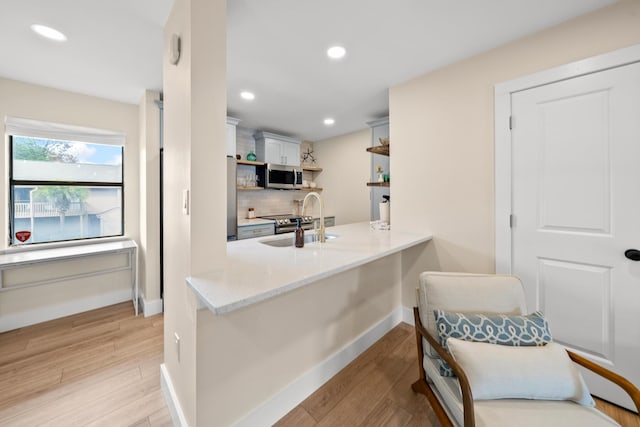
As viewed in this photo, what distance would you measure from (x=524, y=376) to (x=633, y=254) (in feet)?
3.85

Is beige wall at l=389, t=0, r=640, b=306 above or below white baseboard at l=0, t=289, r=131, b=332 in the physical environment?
above

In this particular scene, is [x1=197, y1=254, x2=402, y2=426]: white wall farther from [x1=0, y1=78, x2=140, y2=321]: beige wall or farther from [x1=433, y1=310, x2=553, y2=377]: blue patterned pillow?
[x1=0, y1=78, x2=140, y2=321]: beige wall

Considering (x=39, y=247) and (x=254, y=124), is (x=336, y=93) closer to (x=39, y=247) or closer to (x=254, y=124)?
(x=254, y=124)

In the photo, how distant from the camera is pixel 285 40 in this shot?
1908mm

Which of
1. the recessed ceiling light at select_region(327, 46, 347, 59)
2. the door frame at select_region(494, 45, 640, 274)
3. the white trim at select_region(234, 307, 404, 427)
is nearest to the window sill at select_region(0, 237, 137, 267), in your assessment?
the white trim at select_region(234, 307, 404, 427)

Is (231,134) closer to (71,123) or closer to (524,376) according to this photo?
(71,123)

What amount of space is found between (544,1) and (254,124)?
3586 millimetres

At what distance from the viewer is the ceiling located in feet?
5.24

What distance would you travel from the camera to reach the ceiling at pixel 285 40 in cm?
160

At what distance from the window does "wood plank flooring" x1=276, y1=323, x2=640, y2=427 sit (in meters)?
3.23

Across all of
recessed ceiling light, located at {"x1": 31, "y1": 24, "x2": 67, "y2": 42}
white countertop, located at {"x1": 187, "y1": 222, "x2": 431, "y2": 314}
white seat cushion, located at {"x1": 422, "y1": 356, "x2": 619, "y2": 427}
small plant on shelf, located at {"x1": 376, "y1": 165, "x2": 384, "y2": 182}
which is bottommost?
white seat cushion, located at {"x1": 422, "y1": 356, "x2": 619, "y2": 427}

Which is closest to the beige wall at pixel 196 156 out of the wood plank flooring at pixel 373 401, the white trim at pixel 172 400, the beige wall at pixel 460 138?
the white trim at pixel 172 400

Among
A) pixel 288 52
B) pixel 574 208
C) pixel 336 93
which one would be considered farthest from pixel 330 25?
pixel 574 208

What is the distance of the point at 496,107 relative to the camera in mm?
2023
